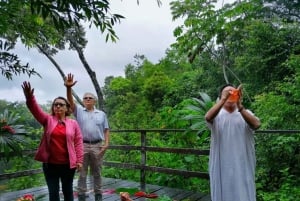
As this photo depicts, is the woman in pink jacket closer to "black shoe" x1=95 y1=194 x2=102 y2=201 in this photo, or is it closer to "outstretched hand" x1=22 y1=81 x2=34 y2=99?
"outstretched hand" x1=22 y1=81 x2=34 y2=99

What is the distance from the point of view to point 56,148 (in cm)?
255

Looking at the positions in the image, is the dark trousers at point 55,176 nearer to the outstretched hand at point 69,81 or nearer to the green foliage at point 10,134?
the green foliage at point 10,134

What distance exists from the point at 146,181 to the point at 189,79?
20.2ft

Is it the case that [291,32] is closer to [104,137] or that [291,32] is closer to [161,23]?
[161,23]

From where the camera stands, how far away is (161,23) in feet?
26.8

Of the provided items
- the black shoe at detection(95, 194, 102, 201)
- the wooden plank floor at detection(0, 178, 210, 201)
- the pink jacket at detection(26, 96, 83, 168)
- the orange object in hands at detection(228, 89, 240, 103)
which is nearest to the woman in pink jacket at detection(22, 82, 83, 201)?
the pink jacket at detection(26, 96, 83, 168)

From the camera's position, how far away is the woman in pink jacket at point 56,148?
254 centimetres

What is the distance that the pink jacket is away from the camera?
98.9 inches

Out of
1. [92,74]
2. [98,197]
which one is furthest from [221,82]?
[98,197]

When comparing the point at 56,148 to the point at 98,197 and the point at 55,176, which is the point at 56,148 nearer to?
the point at 55,176

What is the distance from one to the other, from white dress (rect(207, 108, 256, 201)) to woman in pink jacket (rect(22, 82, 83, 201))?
1190 mm

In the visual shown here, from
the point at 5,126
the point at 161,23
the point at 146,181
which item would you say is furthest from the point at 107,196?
the point at 161,23

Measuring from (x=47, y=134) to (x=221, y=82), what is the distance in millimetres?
7156

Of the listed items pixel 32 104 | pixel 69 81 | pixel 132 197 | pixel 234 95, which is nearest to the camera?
pixel 234 95
